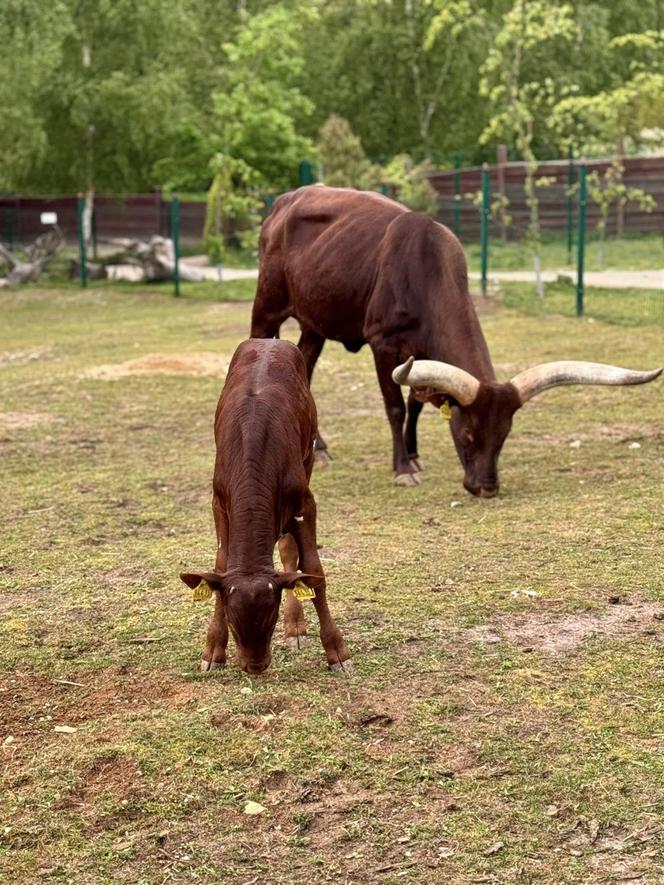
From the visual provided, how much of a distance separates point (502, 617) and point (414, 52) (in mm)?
35002

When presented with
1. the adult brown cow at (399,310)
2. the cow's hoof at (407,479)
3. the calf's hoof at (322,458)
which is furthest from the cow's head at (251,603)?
the calf's hoof at (322,458)

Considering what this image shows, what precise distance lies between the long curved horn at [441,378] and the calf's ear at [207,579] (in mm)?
3506

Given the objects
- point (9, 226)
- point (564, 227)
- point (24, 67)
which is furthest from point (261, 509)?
point (9, 226)

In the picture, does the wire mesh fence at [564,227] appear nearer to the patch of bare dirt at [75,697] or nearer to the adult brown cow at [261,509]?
the adult brown cow at [261,509]

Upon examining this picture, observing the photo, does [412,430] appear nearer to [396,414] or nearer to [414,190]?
[396,414]

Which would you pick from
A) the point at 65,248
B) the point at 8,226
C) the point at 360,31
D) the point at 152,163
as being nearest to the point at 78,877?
the point at 65,248

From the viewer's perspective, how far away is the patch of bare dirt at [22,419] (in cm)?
1133

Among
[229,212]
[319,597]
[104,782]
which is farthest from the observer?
[229,212]

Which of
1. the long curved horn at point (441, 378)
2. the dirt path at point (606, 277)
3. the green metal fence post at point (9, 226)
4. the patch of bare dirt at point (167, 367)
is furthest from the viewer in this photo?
the green metal fence post at point (9, 226)

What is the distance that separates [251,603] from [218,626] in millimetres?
623

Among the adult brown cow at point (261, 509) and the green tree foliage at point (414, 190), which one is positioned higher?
the green tree foliage at point (414, 190)

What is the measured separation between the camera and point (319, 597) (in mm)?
5293

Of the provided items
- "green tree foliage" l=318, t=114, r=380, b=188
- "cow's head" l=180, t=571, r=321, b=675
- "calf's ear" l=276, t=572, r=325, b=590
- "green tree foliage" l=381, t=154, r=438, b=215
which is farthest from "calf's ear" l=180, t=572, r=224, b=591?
"green tree foliage" l=318, t=114, r=380, b=188

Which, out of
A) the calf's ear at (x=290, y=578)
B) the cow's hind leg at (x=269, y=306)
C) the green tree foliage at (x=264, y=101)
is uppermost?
the green tree foliage at (x=264, y=101)
